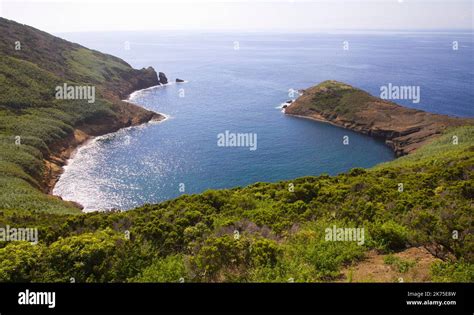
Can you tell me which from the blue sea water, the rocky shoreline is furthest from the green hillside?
the rocky shoreline

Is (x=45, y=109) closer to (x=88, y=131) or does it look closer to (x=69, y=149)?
(x=88, y=131)

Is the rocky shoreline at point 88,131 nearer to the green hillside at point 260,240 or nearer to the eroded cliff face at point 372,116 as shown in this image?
the green hillside at point 260,240

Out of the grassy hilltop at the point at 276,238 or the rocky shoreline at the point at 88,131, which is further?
the rocky shoreline at the point at 88,131

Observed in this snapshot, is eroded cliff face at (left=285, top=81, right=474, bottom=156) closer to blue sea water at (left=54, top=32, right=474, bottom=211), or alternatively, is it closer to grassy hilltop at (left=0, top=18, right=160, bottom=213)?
blue sea water at (left=54, top=32, right=474, bottom=211)

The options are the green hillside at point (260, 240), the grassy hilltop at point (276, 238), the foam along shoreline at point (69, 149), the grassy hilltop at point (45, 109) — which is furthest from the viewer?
the foam along shoreline at point (69, 149)

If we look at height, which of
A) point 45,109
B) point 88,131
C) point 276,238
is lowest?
point 276,238

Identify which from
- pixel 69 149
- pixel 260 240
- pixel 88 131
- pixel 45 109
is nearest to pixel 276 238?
pixel 260 240

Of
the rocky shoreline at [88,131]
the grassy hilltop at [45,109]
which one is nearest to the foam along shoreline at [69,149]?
the rocky shoreline at [88,131]
